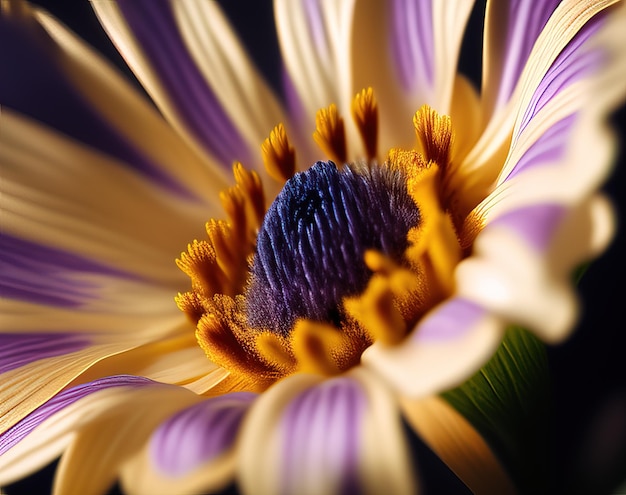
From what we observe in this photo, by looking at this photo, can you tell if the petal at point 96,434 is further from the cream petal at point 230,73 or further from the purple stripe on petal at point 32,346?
the cream petal at point 230,73

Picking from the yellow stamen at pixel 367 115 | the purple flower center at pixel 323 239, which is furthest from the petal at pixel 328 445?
the yellow stamen at pixel 367 115

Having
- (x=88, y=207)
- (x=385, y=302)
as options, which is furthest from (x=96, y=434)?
(x=88, y=207)

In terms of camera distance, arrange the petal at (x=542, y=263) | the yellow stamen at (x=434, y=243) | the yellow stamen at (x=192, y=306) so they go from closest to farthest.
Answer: the petal at (x=542, y=263)
the yellow stamen at (x=434, y=243)
the yellow stamen at (x=192, y=306)

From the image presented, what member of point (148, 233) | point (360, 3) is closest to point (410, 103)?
point (360, 3)

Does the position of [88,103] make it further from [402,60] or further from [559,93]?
[559,93]

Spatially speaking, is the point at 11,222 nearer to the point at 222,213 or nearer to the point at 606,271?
the point at 222,213
